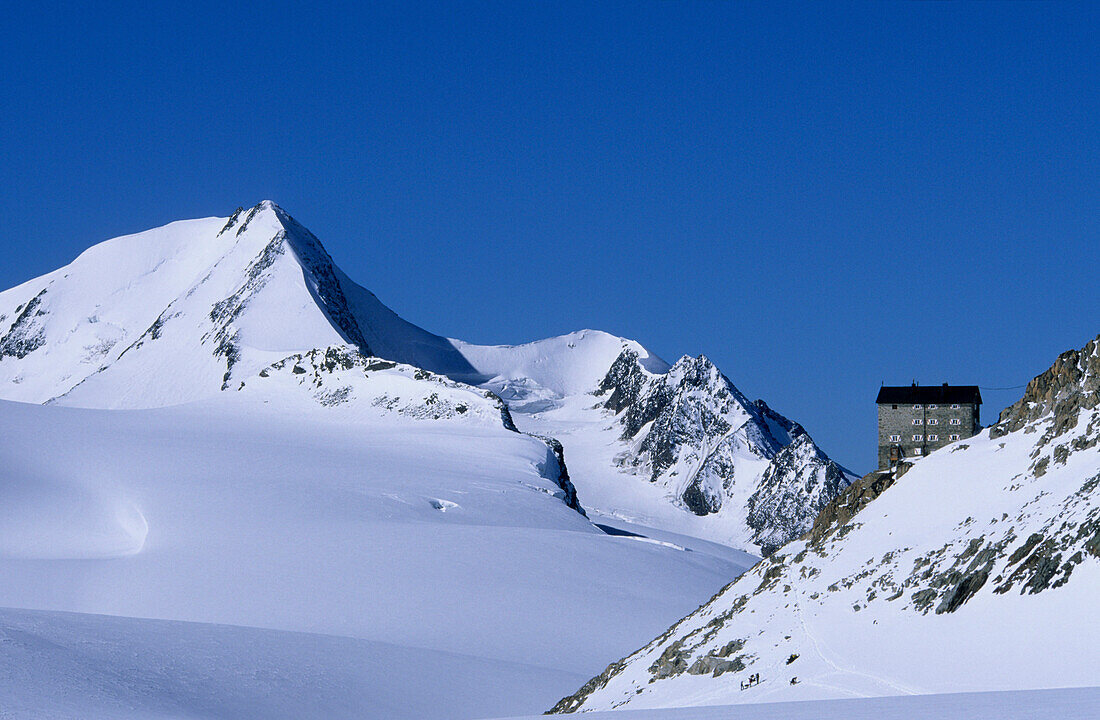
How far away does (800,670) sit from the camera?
81.1 feet

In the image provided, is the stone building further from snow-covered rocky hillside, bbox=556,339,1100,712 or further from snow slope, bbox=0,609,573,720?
snow slope, bbox=0,609,573,720

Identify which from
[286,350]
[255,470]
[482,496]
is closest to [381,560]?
[482,496]

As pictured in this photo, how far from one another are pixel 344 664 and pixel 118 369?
155 metres

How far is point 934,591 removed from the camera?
24938mm

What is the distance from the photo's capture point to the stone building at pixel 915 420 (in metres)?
50.7

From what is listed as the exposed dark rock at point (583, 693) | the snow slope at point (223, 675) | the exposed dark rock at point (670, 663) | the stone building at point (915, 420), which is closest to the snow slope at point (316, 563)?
the snow slope at point (223, 675)

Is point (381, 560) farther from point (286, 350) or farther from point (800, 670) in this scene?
point (286, 350)

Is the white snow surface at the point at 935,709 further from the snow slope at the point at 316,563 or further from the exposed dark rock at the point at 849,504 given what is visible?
the exposed dark rock at the point at 849,504

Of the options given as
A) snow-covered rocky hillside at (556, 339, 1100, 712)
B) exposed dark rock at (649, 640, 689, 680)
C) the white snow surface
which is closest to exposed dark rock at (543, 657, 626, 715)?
snow-covered rocky hillside at (556, 339, 1100, 712)

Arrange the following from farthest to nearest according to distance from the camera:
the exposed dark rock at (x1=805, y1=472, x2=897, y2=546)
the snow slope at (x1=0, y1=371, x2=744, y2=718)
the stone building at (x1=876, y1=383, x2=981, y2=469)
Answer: the stone building at (x1=876, y1=383, x2=981, y2=469) < the snow slope at (x1=0, y1=371, x2=744, y2=718) < the exposed dark rock at (x1=805, y1=472, x2=897, y2=546)

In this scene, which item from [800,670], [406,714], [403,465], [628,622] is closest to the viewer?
[800,670]

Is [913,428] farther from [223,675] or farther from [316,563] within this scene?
[223,675]

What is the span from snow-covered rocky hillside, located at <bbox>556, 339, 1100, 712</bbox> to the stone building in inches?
598

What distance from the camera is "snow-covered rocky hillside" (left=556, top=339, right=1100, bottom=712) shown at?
69.1 feet
